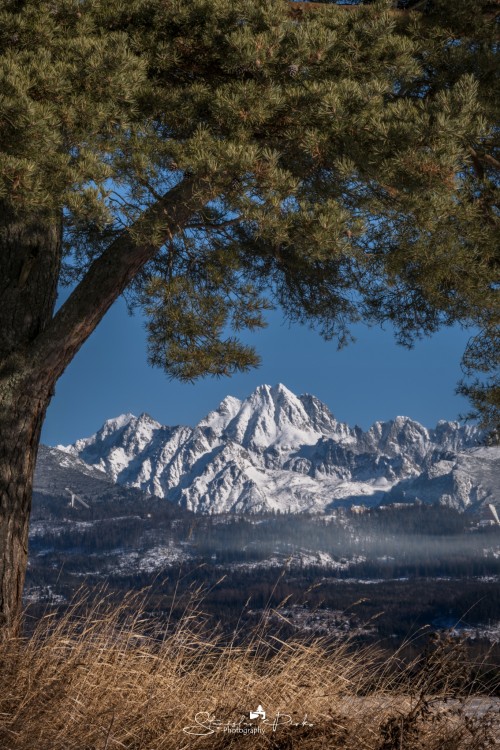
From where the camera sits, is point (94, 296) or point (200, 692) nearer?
point (200, 692)

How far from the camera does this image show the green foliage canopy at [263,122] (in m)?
4.80

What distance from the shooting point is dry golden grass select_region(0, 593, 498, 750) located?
160 inches

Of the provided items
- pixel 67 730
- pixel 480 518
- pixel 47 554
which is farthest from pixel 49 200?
pixel 480 518

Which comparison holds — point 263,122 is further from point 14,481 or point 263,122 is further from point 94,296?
point 14,481

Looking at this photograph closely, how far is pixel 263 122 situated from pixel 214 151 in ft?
2.04

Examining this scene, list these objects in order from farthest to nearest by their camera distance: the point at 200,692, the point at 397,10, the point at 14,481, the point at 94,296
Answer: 1. the point at 397,10
2. the point at 94,296
3. the point at 14,481
4. the point at 200,692

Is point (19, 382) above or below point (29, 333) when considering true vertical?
below

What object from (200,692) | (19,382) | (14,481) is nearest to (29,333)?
(19,382)

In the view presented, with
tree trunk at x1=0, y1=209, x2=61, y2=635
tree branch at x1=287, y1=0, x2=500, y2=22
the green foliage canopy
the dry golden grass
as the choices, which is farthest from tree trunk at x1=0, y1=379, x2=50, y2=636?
tree branch at x1=287, y1=0, x2=500, y2=22

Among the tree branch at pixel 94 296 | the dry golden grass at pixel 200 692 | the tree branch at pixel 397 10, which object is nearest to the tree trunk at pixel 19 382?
the tree branch at pixel 94 296

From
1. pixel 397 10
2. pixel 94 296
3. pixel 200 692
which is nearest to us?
pixel 200 692

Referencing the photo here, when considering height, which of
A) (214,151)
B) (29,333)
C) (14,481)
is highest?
(214,151)

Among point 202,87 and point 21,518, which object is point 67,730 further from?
point 202,87

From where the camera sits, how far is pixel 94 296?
5.80 metres
